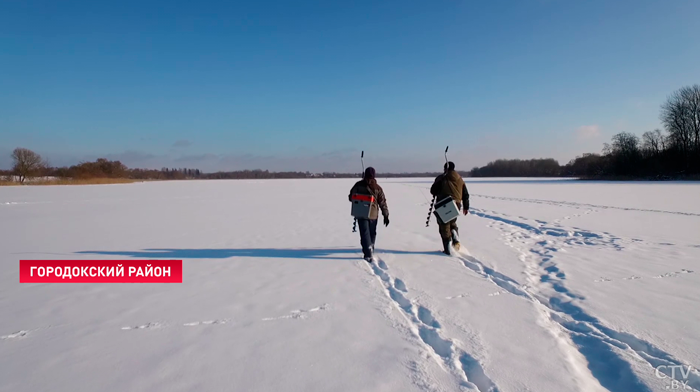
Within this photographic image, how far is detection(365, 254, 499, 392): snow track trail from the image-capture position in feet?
8.55

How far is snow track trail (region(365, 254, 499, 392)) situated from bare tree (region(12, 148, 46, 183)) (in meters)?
77.3

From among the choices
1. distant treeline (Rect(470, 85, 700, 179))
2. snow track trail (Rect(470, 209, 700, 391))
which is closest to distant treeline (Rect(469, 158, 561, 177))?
distant treeline (Rect(470, 85, 700, 179))

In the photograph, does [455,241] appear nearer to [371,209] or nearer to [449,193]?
[449,193]

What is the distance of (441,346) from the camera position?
313cm

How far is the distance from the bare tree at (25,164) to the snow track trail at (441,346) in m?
77.3

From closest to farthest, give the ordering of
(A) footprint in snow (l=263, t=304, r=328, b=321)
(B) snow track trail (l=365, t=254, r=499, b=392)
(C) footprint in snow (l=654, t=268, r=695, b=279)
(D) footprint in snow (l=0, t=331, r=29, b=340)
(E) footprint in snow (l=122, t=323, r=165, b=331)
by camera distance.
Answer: (B) snow track trail (l=365, t=254, r=499, b=392) → (D) footprint in snow (l=0, t=331, r=29, b=340) → (E) footprint in snow (l=122, t=323, r=165, b=331) → (A) footprint in snow (l=263, t=304, r=328, b=321) → (C) footprint in snow (l=654, t=268, r=695, b=279)

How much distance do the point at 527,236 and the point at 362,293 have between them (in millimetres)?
5933

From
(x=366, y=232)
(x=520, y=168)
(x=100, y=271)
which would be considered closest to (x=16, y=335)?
(x=100, y=271)

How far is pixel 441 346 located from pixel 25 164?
8038 cm

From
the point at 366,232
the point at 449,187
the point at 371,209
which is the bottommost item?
the point at 366,232

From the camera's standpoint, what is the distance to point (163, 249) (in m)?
7.61

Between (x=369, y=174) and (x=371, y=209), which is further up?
(x=369, y=174)

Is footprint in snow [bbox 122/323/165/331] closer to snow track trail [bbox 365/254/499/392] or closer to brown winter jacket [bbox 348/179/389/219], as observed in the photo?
snow track trail [bbox 365/254/499/392]

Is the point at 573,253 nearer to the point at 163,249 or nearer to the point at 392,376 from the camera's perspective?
the point at 392,376
